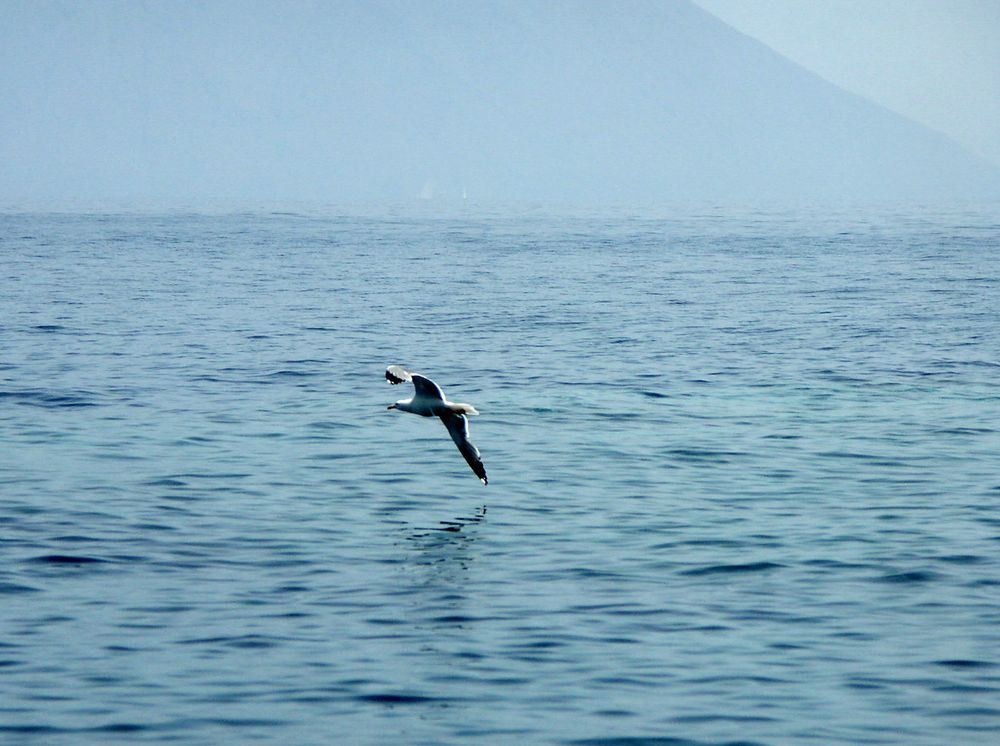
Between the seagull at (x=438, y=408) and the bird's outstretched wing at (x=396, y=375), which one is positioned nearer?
the bird's outstretched wing at (x=396, y=375)

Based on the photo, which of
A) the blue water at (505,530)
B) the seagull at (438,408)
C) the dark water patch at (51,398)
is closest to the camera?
the blue water at (505,530)

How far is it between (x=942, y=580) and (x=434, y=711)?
6.40m

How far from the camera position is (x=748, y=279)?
5638 cm

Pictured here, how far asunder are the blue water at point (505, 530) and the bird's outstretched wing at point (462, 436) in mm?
1138

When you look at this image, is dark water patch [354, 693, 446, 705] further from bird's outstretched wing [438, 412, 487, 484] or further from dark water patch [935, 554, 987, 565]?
dark water patch [935, 554, 987, 565]

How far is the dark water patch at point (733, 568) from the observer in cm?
1638

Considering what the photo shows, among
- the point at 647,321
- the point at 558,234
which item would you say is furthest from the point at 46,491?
the point at 558,234

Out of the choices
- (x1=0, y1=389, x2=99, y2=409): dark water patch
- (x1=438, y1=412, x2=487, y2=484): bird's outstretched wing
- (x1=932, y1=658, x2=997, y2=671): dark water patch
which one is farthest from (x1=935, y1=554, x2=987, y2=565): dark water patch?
(x1=0, y1=389, x2=99, y2=409): dark water patch

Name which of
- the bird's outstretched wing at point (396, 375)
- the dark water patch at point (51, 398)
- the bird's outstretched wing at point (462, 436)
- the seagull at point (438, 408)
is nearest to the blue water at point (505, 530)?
the dark water patch at point (51, 398)

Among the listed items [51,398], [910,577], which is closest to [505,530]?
[910,577]

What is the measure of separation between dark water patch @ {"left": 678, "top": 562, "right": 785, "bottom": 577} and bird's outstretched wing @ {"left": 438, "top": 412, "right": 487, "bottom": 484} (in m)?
2.55

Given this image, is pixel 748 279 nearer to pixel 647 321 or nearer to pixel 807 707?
pixel 647 321

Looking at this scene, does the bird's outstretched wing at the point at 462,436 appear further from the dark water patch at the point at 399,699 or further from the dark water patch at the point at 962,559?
the dark water patch at the point at 962,559

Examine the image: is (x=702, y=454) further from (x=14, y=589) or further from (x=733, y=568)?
(x=14, y=589)
